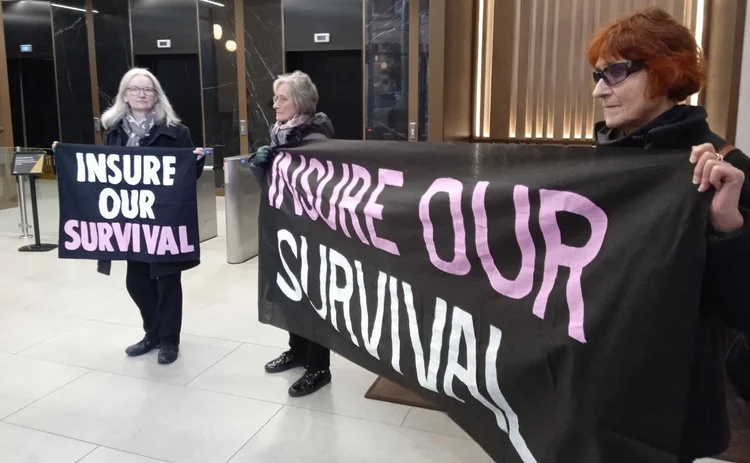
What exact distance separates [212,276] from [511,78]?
2712 millimetres

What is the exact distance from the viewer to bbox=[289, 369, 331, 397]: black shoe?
2.68m

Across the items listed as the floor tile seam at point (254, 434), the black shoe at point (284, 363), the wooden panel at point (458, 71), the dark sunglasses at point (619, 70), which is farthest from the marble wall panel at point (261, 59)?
the dark sunglasses at point (619, 70)

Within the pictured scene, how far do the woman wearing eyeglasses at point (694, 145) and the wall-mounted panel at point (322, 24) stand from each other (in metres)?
6.82

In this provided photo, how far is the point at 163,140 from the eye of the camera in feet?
9.79

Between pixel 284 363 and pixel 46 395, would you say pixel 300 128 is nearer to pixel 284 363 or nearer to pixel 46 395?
pixel 284 363

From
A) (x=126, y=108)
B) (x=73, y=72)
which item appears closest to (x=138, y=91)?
(x=126, y=108)

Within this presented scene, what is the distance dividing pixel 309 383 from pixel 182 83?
7499 mm

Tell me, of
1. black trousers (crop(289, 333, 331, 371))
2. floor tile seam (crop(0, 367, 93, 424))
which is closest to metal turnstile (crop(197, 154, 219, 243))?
floor tile seam (crop(0, 367, 93, 424))

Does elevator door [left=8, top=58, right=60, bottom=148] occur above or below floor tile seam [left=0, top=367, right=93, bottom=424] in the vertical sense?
above

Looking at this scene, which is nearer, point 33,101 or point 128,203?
point 128,203

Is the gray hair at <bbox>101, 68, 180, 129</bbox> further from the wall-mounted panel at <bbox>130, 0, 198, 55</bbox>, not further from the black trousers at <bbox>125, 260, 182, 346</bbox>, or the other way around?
the wall-mounted panel at <bbox>130, 0, 198, 55</bbox>

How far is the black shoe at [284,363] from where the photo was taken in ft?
9.65

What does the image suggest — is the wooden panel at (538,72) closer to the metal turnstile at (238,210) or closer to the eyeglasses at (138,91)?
the eyeglasses at (138,91)

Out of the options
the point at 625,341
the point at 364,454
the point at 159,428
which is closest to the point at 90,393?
the point at 159,428
